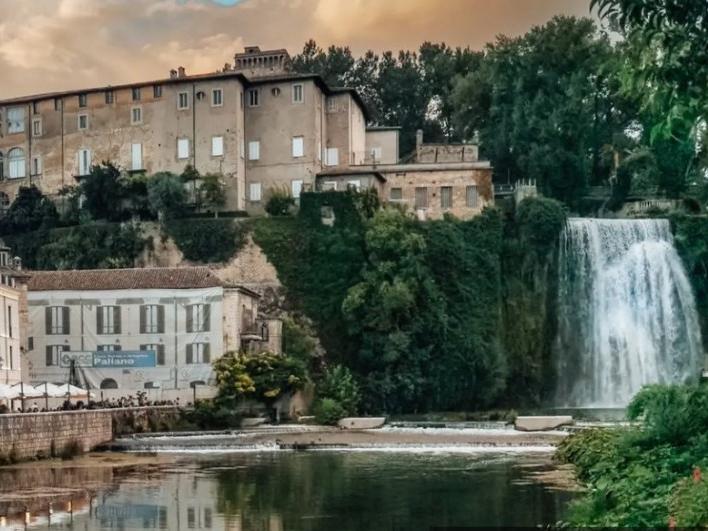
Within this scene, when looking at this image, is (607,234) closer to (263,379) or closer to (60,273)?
(263,379)

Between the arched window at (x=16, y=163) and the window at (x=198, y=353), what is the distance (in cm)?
2271

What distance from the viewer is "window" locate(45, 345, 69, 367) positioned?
55.4 metres

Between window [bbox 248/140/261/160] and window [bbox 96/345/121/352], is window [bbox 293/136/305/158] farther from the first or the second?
window [bbox 96/345/121/352]

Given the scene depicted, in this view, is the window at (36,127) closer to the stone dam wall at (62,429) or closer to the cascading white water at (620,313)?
the stone dam wall at (62,429)

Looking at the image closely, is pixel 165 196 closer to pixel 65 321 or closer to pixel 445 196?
pixel 65 321

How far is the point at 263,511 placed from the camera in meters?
25.2

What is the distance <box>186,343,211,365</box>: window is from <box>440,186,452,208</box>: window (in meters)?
18.1

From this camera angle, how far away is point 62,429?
3850 centimetres

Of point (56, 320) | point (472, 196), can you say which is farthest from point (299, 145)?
point (56, 320)

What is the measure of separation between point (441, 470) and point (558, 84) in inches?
1767

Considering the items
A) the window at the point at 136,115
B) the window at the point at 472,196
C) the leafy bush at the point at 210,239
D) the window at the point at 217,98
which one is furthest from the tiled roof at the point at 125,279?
the window at the point at 472,196

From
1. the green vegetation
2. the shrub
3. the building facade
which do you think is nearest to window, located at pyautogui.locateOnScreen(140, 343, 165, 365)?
the building facade

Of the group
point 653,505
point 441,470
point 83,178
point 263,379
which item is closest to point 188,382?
point 263,379

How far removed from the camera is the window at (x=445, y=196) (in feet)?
218
